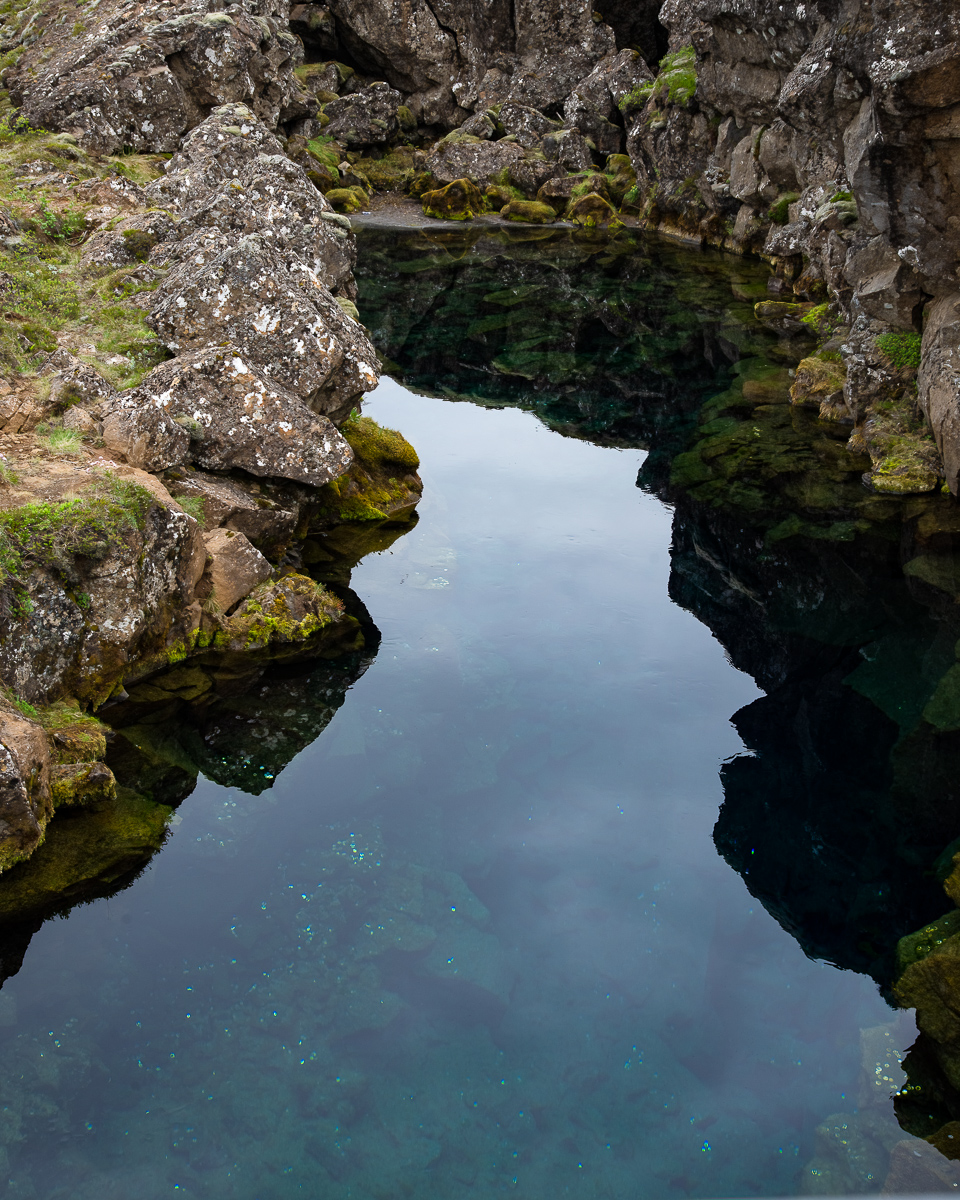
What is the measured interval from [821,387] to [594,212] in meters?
30.0

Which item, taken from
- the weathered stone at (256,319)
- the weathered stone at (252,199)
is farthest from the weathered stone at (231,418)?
the weathered stone at (252,199)

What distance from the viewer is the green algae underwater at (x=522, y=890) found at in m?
7.10

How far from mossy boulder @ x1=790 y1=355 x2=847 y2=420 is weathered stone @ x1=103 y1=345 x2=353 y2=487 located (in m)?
12.7

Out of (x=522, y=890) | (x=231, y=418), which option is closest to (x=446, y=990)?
(x=522, y=890)

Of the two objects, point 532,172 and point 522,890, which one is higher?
point 522,890

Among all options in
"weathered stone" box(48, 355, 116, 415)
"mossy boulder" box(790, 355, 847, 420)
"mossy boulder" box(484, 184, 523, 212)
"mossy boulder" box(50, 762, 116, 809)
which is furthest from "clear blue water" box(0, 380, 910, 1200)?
"mossy boulder" box(484, 184, 523, 212)

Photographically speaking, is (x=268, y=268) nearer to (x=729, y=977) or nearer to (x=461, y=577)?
(x=461, y=577)

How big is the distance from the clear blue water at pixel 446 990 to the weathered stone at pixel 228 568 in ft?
7.28

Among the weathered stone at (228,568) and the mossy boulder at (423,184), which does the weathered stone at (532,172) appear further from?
the weathered stone at (228,568)

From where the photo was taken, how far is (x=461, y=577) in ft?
50.8

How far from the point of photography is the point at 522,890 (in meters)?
9.46

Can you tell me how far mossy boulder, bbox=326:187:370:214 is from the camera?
49375 millimetres

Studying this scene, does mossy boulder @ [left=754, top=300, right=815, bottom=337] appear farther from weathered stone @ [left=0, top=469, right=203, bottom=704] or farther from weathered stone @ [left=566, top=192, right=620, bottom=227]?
weathered stone @ [left=0, top=469, right=203, bottom=704]

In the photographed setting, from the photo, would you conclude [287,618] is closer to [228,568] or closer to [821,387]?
[228,568]
